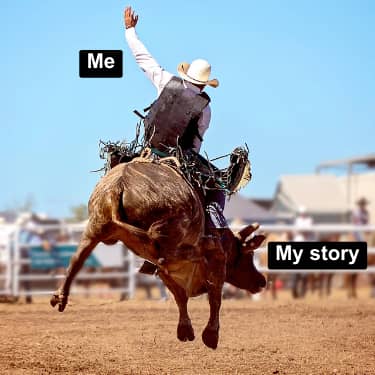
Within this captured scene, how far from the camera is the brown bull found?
21.2 feet

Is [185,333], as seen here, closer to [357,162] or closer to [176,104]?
[176,104]

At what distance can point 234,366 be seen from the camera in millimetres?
7465

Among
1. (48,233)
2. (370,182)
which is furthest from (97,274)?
(370,182)

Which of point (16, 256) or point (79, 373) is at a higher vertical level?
point (16, 256)

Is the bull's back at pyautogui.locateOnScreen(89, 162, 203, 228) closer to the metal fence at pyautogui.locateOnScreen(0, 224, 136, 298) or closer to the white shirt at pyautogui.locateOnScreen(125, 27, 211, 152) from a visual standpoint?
the white shirt at pyautogui.locateOnScreen(125, 27, 211, 152)

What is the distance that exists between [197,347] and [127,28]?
9.84ft

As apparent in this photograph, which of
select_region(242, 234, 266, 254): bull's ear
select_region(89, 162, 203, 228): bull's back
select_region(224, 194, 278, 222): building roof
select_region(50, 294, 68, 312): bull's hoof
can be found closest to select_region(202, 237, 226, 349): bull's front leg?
select_region(89, 162, 203, 228): bull's back

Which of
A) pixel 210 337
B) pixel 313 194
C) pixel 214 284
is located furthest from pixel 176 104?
pixel 313 194

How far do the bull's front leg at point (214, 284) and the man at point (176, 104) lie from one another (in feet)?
0.64

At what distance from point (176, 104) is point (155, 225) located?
117 cm

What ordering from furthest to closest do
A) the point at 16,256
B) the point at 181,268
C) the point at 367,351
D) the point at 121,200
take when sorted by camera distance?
1. the point at 16,256
2. the point at 367,351
3. the point at 181,268
4. the point at 121,200

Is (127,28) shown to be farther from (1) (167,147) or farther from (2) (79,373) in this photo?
(2) (79,373)

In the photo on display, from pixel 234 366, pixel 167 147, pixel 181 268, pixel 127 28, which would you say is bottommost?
pixel 234 366

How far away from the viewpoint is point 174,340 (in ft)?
28.9
